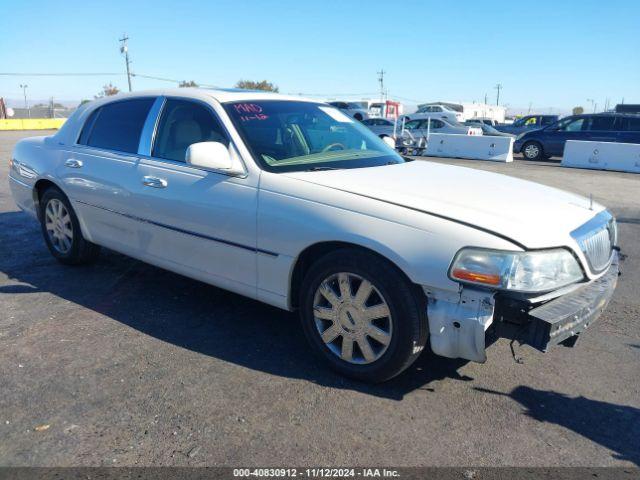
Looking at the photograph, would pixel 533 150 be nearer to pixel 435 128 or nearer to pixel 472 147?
pixel 472 147

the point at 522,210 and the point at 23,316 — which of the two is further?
the point at 23,316

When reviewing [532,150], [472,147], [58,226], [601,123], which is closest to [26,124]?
[472,147]

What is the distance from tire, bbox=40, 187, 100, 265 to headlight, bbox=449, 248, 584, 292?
3702 mm

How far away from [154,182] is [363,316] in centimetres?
194

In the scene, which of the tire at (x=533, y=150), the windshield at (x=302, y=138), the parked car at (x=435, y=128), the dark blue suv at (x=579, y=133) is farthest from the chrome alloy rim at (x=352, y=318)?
the parked car at (x=435, y=128)

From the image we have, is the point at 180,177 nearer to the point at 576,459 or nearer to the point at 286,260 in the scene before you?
the point at 286,260

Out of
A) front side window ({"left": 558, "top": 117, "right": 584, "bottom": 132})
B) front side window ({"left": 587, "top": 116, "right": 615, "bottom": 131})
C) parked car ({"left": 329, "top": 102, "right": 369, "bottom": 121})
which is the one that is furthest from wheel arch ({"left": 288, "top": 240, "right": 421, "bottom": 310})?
parked car ({"left": 329, "top": 102, "right": 369, "bottom": 121})

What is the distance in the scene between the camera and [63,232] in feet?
17.2

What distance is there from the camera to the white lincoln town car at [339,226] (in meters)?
2.79

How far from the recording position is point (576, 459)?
2.60m

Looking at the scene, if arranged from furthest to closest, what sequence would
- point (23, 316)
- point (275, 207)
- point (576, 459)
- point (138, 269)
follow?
point (138, 269), point (23, 316), point (275, 207), point (576, 459)

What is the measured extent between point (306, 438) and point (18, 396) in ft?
5.50

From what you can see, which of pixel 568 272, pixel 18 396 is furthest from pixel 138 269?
pixel 568 272

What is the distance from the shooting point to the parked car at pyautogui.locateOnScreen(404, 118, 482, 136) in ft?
76.6
